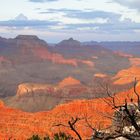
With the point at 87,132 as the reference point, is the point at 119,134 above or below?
above

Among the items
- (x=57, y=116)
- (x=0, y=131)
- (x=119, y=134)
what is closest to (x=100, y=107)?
(x=57, y=116)

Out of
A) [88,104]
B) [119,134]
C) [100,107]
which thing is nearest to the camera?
[119,134]

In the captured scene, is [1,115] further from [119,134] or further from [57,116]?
[119,134]

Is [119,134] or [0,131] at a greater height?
[119,134]

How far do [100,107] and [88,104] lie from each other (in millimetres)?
12068

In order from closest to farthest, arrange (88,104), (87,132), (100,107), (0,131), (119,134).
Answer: (119,134), (87,132), (0,131), (100,107), (88,104)

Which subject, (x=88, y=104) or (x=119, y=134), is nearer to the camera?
(x=119, y=134)

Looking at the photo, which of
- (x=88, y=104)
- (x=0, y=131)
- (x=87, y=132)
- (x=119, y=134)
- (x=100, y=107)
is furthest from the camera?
(x=88, y=104)

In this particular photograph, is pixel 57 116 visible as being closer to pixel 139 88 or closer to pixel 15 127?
A: pixel 15 127

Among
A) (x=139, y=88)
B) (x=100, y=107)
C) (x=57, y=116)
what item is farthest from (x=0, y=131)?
(x=139, y=88)

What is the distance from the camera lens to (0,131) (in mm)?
109062

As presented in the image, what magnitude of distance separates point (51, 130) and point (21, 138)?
28.6 ft

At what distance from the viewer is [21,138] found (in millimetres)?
103688

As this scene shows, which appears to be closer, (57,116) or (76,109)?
(57,116)
